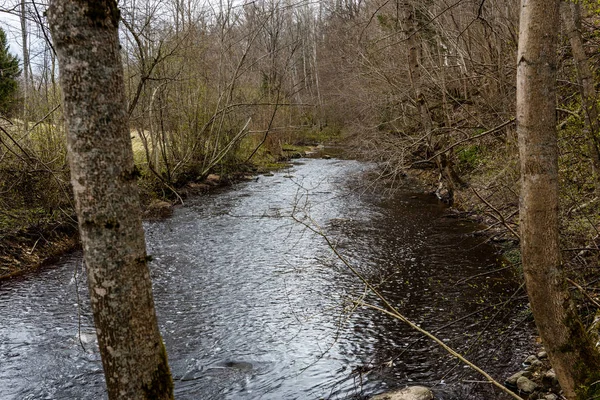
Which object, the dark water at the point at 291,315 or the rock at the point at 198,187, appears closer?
the dark water at the point at 291,315

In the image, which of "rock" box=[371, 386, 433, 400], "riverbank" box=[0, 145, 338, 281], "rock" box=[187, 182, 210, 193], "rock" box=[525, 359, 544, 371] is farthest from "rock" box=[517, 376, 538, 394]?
"rock" box=[187, 182, 210, 193]

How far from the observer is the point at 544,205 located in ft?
8.11

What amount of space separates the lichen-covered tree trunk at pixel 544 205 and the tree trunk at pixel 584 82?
232cm

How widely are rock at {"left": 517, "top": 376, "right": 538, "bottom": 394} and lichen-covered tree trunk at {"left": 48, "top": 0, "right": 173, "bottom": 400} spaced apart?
3.99m

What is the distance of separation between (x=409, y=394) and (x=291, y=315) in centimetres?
257

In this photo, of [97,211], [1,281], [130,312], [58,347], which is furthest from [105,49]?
[1,281]

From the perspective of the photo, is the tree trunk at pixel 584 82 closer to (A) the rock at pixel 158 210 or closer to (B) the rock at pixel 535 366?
(B) the rock at pixel 535 366

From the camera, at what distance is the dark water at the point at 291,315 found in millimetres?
5254

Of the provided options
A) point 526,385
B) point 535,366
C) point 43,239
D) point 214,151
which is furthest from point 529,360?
point 214,151

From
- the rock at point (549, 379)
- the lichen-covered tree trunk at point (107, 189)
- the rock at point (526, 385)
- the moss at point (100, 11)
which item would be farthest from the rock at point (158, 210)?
the moss at point (100, 11)

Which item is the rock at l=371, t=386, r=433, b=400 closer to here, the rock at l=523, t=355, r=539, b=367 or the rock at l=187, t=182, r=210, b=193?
the rock at l=523, t=355, r=539, b=367

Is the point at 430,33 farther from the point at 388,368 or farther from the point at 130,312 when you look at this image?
the point at 130,312

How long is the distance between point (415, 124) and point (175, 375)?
1265cm

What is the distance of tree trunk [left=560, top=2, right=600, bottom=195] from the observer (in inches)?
174
